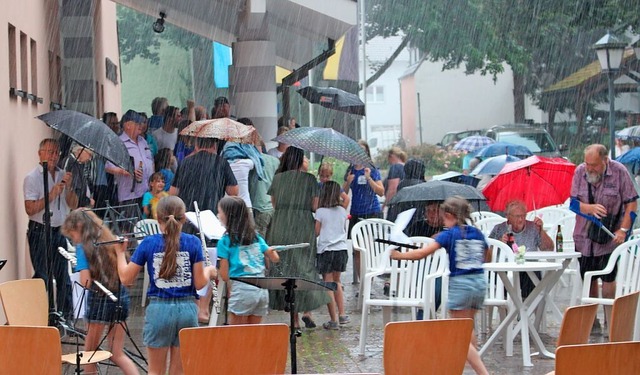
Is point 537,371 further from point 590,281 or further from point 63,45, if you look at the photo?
point 63,45

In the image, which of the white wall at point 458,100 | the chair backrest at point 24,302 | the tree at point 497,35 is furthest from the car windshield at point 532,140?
the white wall at point 458,100

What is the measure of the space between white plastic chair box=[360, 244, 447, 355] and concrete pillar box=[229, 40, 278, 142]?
284 inches

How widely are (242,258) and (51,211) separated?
337 centimetres

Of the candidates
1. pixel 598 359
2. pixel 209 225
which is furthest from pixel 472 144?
pixel 598 359

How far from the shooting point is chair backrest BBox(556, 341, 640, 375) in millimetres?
5270

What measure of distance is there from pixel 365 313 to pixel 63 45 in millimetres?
10808

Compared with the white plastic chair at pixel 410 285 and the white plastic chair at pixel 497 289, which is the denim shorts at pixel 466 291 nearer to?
the white plastic chair at pixel 410 285

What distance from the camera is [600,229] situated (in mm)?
10773

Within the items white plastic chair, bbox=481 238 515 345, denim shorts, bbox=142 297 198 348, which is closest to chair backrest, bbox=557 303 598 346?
denim shorts, bbox=142 297 198 348

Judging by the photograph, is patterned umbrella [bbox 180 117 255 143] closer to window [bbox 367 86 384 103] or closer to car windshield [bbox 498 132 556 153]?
car windshield [bbox 498 132 556 153]

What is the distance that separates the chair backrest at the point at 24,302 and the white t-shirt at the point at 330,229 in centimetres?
433

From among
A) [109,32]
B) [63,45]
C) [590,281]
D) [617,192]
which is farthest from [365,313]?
[109,32]

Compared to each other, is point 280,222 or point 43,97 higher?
point 43,97

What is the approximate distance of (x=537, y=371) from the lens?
30.7 feet
